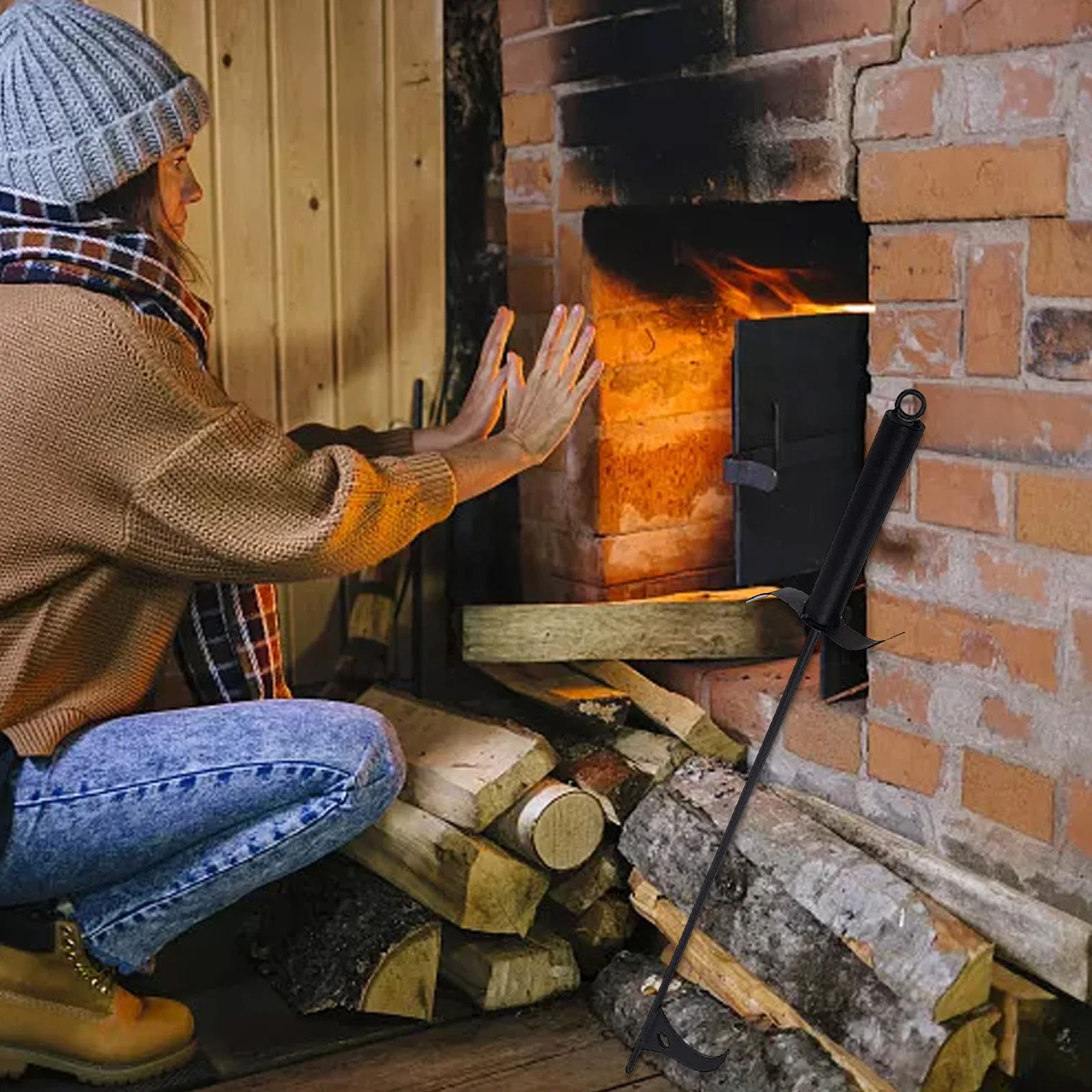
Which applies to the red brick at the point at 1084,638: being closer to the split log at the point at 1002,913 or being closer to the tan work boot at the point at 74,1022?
the split log at the point at 1002,913

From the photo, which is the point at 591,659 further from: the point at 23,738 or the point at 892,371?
the point at 23,738

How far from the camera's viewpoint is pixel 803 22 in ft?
8.19

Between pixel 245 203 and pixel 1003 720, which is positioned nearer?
pixel 1003 720

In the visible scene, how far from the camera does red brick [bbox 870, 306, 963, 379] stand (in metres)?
2.34

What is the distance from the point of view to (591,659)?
291 cm

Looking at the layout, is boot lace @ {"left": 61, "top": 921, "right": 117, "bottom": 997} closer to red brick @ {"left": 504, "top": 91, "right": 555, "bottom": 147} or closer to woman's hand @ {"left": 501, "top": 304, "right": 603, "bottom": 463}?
woman's hand @ {"left": 501, "top": 304, "right": 603, "bottom": 463}

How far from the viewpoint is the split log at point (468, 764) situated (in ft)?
8.45

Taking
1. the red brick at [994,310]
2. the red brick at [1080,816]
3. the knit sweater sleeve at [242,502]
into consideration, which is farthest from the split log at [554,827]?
the red brick at [994,310]

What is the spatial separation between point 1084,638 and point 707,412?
3.73 feet

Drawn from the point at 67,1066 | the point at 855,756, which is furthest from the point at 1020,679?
the point at 67,1066

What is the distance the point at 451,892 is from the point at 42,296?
1031 millimetres

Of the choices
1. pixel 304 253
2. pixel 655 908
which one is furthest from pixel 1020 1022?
pixel 304 253

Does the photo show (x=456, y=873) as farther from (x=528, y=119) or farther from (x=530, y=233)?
(x=528, y=119)

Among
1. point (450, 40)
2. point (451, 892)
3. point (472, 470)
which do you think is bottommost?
point (451, 892)
